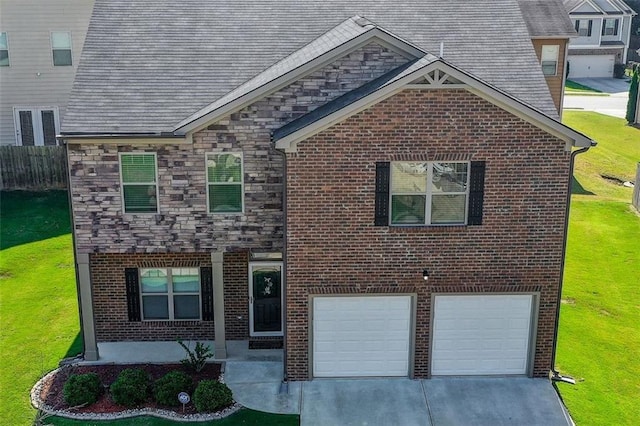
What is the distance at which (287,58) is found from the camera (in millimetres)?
16750

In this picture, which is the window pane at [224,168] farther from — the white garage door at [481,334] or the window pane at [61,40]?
the window pane at [61,40]

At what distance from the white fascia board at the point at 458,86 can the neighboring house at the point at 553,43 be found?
1846cm

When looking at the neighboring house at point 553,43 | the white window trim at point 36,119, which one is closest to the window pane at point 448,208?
the neighboring house at point 553,43

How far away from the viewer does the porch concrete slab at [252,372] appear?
15203 millimetres

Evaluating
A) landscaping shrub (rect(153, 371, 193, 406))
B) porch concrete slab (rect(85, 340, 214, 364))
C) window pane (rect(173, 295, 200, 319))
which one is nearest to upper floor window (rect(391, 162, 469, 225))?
landscaping shrub (rect(153, 371, 193, 406))

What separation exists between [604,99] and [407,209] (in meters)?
40.3

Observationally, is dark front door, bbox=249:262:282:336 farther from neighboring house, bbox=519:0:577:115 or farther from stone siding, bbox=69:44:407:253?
neighboring house, bbox=519:0:577:115

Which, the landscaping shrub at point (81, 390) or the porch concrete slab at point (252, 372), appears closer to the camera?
the landscaping shrub at point (81, 390)

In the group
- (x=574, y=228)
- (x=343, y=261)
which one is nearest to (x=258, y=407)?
(x=343, y=261)

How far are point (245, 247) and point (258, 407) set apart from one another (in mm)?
3546

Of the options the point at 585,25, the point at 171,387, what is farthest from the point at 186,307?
the point at 585,25

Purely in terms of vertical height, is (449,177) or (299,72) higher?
(299,72)

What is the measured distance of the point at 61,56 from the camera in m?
29.2

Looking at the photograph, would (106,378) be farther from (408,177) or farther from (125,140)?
(408,177)
